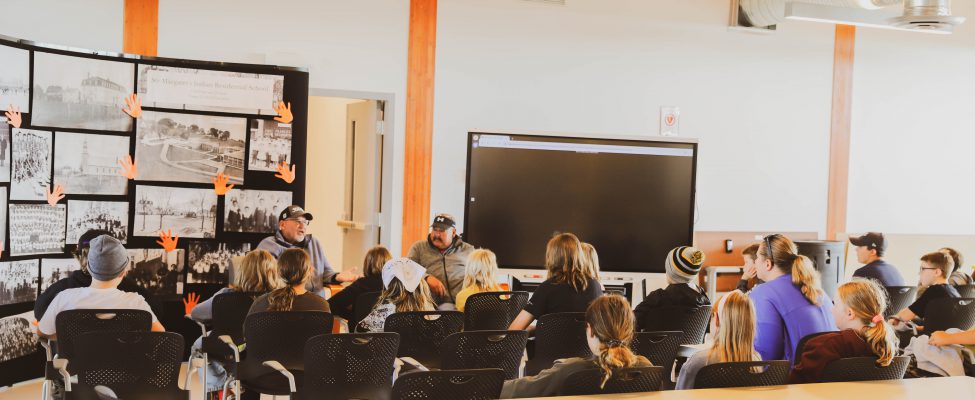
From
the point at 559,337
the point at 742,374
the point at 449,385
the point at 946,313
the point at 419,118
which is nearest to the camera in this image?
the point at 449,385

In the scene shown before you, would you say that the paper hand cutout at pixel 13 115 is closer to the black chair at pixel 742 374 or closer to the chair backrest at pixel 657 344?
the chair backrest at pixel 657 344

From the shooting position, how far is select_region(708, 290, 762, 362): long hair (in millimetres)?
3570

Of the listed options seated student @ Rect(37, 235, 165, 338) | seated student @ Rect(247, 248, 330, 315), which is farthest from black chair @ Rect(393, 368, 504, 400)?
seated student @ Rect(37, 235, 165, 338)

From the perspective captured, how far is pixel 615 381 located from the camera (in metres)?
3.22

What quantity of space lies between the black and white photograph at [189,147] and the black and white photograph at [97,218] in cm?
29

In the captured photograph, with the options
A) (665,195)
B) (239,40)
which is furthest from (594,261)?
(239,40)

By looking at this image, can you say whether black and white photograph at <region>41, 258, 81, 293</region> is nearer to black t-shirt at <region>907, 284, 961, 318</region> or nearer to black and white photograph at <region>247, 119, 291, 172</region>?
black and white photograph at <region>247, 119, 291, 172</region>

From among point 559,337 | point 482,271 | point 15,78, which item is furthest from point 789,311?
point 15,78

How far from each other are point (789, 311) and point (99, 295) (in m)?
3.36

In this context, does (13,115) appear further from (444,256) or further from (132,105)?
(444,256)

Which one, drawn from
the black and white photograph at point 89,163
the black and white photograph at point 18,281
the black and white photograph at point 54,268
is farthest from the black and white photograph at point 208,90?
Answer: the black and white photograph at point 18,281

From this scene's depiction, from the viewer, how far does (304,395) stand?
12.9 ft

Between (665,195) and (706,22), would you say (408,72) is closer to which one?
(665,195)

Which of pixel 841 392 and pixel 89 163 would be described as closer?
pixel 841 392
